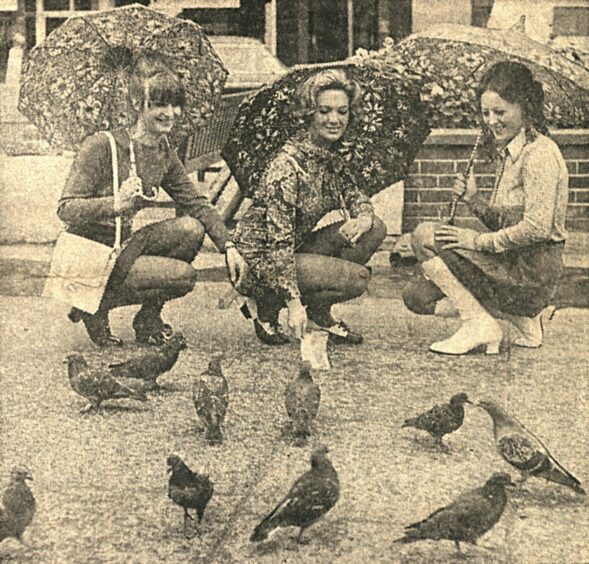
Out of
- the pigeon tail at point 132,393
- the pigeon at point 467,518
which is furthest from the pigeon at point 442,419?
the pigeon tail at point 132,393

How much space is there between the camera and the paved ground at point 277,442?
4051 millimetres

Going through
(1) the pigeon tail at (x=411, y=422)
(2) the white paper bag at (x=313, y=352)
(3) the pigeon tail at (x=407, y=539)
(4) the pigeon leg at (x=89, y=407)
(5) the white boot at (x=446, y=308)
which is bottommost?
(3) the pigeon tail at (x=407, y=539)

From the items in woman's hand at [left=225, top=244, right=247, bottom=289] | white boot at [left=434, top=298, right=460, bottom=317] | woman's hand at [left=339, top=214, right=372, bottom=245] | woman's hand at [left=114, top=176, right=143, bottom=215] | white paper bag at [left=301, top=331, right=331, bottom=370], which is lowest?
white paper bag at [left=301, top=331, right=331, bottom=370]

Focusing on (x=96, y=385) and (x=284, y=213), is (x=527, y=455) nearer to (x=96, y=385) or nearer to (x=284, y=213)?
(x=284, y=213)

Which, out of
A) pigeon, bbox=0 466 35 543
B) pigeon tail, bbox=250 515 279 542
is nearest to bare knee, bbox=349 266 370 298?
pigeon tail, bbox=250 515 279 542

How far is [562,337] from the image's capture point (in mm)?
5004

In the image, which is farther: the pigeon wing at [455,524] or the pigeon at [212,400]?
the pigeon at [212,400]

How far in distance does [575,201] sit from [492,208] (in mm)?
328

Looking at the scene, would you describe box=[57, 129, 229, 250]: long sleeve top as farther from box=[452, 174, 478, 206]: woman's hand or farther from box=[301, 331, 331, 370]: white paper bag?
box=[452, 174, 478, 206]: woman's hand

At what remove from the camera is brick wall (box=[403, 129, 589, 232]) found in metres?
4.75

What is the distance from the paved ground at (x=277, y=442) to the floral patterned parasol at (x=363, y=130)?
476 millimetres

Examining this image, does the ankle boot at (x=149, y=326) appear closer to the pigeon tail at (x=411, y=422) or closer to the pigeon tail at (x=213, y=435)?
the pigeon tail at (x=213, y=435)

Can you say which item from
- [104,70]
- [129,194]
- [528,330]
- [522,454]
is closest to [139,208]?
[129,194]

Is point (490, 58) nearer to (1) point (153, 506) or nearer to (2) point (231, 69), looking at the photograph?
(2) point (231, 69)
